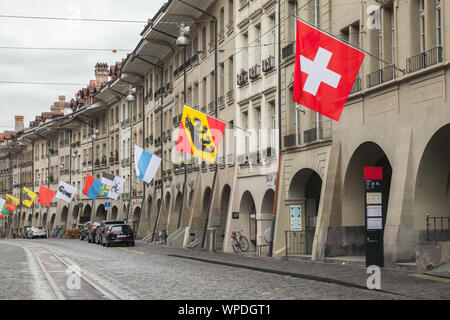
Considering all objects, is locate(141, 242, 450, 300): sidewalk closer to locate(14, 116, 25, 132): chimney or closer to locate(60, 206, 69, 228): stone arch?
locate(60, 206, 69, 228): stone arch

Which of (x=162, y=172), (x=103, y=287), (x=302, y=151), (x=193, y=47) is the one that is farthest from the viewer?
(x=162, y=172)

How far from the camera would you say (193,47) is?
156 feet

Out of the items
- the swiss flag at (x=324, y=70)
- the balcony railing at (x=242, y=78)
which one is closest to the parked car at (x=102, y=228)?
the balcony railing at (x=242, y=78)

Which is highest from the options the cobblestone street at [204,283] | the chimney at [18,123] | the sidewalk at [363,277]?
the chimney at [18,123]

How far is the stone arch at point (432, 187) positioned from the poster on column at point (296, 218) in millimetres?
9425

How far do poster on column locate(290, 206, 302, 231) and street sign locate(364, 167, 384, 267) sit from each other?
9312 mm

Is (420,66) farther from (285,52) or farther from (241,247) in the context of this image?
(241,247)

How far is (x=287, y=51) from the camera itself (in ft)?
99.6

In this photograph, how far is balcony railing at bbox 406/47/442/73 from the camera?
19.9m

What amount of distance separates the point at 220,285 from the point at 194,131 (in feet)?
55.4

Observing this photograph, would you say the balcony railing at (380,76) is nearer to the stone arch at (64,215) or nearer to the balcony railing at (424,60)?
the balcony railing at (424,60)

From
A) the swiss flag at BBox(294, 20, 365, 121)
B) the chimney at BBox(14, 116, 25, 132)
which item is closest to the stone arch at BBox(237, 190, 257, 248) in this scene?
the swiss flag at BBox(294, 20, 365, 121)

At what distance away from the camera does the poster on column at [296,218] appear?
29844 millimetres
